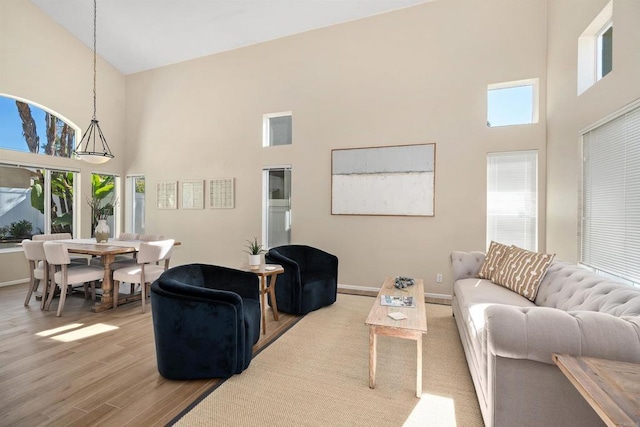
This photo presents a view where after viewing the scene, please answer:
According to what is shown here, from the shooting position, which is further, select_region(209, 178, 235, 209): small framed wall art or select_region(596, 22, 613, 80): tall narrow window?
select_region(209, 178, 235, 209): small framed wall art

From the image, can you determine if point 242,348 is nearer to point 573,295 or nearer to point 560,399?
point 560,399

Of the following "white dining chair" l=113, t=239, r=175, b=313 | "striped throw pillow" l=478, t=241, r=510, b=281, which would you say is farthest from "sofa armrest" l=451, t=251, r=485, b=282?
"white dining chair" l=113, t=239, r=175, b=313

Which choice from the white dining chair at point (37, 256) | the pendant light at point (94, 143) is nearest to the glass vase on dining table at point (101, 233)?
the white dining chair at point (37, 256)

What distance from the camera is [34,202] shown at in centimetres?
545

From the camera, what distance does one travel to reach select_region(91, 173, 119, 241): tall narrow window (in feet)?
20.6

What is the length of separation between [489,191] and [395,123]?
5.52ft

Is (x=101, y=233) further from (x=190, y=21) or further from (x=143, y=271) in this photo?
(x=190, y=21)

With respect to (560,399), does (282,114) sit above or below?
above

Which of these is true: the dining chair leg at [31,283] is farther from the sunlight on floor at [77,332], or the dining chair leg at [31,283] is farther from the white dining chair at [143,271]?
the sunlight on floor at [77,332]

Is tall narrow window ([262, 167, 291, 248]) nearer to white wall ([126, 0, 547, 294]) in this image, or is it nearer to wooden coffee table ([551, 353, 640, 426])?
white wall ([126, 0, 547, 294])

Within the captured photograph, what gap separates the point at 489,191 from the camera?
4.25 m

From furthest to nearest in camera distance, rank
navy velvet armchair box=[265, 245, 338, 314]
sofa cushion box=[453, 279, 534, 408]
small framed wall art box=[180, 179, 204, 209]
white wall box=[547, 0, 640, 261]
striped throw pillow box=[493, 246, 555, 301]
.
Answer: small framed wall art box=[180, 179, 204, 209]
navy velvet armchair box=[265, 245, 338, 314]
striped throw pillow box=[493, 246, 555, 301]
white wall box=[547, 0, 640, 261]
sofa cushion box=[453, 279, 534, 408]

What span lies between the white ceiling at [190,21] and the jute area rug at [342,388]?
Result: 182 inches

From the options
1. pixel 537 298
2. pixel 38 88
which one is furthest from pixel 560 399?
pixel 38 88
